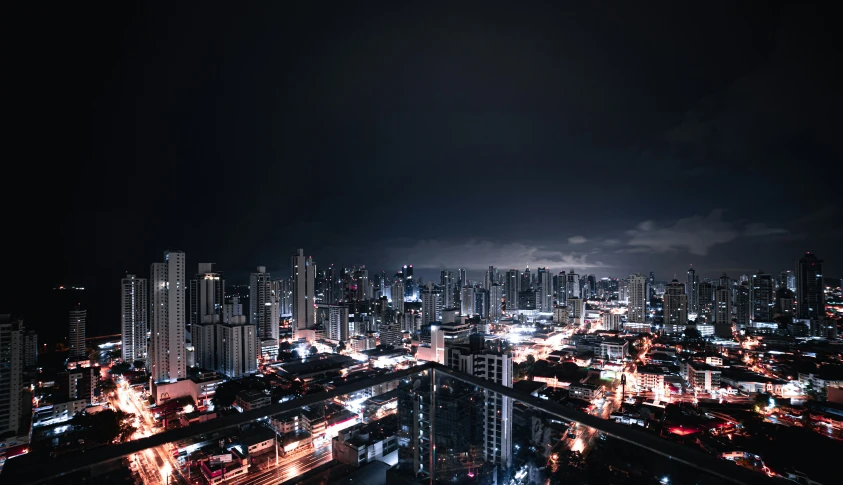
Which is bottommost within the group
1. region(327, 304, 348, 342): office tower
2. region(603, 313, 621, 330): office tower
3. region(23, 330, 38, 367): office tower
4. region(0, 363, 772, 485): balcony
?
region(603, 313, 621, 330): office tower

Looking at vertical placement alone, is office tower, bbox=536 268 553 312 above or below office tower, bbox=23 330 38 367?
below

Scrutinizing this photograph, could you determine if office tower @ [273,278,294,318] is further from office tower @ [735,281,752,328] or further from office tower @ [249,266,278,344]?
office tower @ [735,281,752,328]

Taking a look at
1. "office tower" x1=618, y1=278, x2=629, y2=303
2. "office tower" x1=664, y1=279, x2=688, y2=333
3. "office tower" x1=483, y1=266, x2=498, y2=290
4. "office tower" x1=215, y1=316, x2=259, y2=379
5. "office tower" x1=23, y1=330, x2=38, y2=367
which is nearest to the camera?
"office tower" x1=23, y1=330, x2=38, y2=367

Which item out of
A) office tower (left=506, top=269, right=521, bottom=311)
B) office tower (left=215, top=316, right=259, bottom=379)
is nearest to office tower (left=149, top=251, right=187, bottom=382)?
office tower (left=215, top=316, right=259, bottom=379)

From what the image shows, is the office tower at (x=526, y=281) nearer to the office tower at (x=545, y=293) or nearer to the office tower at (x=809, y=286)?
the office tower at (x=545, y=293)

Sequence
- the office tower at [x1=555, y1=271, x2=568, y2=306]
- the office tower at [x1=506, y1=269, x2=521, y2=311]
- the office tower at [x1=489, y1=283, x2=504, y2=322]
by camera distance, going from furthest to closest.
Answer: the office tower at [x1=555, y1=271, x2=568, y2=306], the office tower at [x1=506, y1=269, x2=521, y2=311], the office tower at [x1=489, y1=283, x2=504, y2=322]

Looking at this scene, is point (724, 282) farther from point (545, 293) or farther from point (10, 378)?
point (10, 378)

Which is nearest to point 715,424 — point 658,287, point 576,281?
point 576,281

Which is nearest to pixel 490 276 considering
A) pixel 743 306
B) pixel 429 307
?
pixel 429 307
